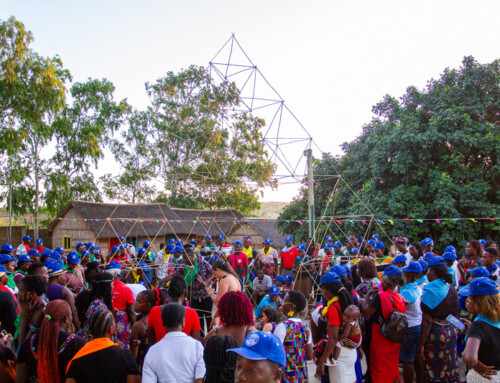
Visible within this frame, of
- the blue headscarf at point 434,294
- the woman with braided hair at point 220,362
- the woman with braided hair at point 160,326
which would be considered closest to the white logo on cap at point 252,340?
the woman with braided hair at point 220,362

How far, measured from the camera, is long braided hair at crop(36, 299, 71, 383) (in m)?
3.20

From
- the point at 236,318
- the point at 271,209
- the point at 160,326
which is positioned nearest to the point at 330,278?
the point at 236,318

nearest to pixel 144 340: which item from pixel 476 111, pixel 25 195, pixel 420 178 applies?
pixel 420 178

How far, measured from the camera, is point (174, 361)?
2971mm

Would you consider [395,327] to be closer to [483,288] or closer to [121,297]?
[483,288]

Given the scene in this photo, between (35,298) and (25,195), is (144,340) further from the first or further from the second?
(25,195)

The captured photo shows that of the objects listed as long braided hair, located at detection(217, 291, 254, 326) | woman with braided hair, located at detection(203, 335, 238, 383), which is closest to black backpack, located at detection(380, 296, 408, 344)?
long braided hair, located at detection(217, 291, 254, 326)

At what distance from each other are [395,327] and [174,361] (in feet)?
8.23

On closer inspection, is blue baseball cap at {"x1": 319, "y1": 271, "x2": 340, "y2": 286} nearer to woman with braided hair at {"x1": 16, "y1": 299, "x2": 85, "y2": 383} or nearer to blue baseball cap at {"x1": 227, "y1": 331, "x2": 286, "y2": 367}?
blue baseball cap at {"x1": 227, "y1": 331, "x2": 286, "y2": 367}

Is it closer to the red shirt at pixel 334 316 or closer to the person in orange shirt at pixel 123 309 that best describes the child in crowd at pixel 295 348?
the red shirt at pixel 334 316

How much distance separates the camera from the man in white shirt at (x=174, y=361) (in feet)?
9.62

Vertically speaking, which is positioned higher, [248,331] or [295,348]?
[248,331]

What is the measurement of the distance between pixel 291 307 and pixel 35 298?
2.61 m

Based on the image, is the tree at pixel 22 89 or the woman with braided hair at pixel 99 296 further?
the tree at pixel 22 89
